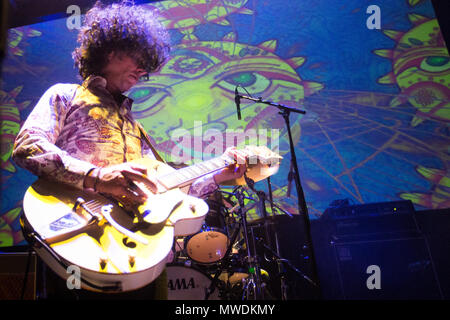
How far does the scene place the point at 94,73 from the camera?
86.0 inches

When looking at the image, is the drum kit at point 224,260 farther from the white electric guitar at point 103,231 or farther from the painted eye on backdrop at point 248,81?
the white electric guitar at point 103,231

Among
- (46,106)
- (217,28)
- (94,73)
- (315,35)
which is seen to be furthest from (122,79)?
(315,35)

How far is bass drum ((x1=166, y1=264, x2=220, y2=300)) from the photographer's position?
403cm

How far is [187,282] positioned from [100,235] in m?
3.11

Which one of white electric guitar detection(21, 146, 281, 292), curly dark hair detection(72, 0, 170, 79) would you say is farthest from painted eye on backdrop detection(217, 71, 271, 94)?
white electric guitar detection(21, 146, 281, 292)

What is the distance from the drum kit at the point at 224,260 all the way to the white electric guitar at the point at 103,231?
232 cm

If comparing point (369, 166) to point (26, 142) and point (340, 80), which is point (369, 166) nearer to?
point (340, 80)

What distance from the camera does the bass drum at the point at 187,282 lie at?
4.03 m

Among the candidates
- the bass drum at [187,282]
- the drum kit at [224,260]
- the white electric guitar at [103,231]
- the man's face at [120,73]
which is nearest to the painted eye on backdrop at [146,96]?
the drum kit at [224,260]

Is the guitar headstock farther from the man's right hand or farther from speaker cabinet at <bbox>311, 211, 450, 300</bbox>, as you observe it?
speaker cabinet at <bbox>311, 211, 450, 300</bbox>

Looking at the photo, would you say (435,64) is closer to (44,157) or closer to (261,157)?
(261,157)

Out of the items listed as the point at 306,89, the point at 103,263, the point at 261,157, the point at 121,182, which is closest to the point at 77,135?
the point at 121,182

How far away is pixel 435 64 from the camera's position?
15.0 ft

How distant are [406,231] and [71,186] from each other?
15.0 feet
